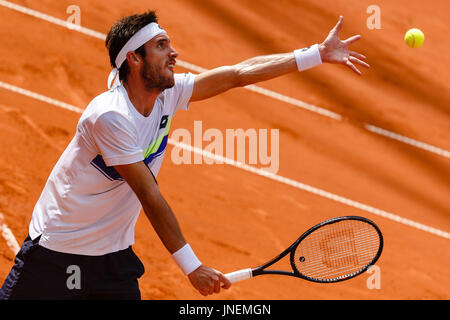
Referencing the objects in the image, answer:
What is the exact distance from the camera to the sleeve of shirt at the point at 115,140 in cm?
371

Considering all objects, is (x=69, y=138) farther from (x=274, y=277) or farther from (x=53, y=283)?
(x=53, y=283)

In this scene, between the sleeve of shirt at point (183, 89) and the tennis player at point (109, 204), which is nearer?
the tennis player at point (109, 204)

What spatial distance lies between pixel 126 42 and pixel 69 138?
374cm

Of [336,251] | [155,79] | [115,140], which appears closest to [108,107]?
[115,140]

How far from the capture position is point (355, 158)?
27.0ft

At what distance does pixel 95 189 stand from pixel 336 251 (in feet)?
6.34

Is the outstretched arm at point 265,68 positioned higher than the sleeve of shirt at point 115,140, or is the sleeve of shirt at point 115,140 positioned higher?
the outstretched arm at point 265,68

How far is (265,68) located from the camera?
4504mm

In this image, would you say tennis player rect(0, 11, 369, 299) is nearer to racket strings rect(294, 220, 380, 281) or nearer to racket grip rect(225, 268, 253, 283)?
racket grip rect(225, 268, 253, 283)

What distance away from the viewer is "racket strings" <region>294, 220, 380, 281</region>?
4801 mm

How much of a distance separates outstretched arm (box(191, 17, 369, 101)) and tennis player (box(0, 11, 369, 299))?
398 millimetres

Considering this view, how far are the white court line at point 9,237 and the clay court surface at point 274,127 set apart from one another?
0.08 m

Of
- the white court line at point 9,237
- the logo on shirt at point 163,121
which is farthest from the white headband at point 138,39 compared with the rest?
the white court line at point 9,237

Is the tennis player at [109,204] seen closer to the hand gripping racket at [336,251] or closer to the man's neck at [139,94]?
the man's neck at [139,94]
